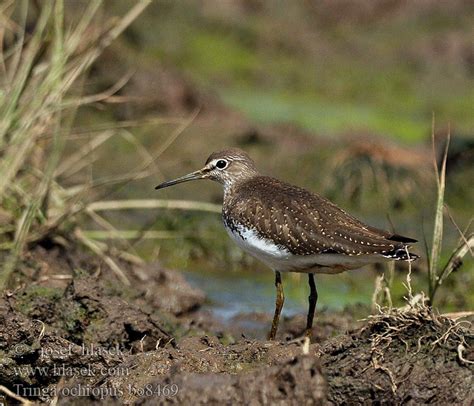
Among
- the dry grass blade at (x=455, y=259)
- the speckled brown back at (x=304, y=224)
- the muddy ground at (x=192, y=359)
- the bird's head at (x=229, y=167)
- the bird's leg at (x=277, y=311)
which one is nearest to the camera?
the muddy ground at (x=192, y=359)

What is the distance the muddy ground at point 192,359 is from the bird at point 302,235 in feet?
2.00

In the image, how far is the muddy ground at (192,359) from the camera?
433cm

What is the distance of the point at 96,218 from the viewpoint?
767cm

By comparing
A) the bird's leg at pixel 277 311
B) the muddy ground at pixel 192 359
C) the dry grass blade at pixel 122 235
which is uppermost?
the muddy ground at pixel 192 359

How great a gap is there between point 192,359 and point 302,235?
1162mm

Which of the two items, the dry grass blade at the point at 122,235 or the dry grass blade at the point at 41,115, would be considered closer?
the dry grass blade at the point at 41,115

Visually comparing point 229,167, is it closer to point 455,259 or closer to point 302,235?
point 302,235

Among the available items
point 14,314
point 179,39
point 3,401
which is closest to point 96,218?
point 14,314

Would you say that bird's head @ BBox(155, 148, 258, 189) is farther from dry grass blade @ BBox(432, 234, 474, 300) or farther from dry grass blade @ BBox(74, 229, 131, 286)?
dry grass blade @ BBox(432, 234, 474, 300)

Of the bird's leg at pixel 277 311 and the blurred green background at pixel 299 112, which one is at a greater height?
the bird's leg at pixel 277 311

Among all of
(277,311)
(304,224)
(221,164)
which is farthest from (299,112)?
(304,224)

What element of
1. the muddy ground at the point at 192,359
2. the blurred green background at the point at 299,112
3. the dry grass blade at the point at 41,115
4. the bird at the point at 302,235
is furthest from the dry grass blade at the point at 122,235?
the bird at the point at 302,235

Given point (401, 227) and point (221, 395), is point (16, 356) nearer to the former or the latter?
point (221, 395)

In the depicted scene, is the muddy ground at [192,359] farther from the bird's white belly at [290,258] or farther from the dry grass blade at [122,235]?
the dry grass blade at [122,235]
